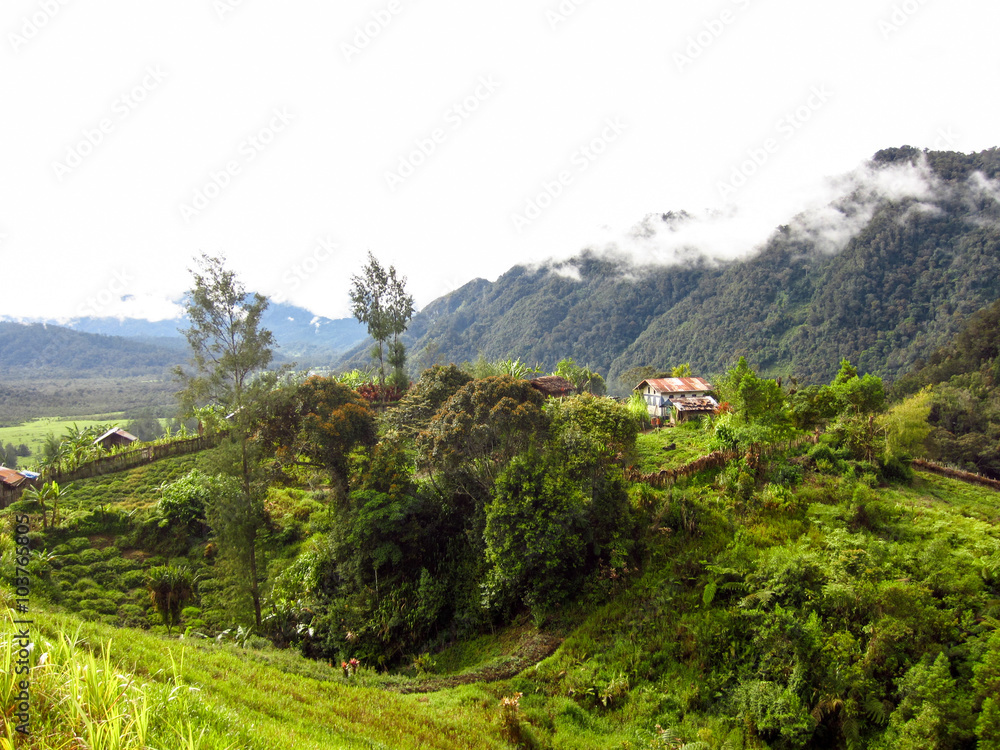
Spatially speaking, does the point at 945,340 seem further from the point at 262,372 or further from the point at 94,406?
the point at 94,406

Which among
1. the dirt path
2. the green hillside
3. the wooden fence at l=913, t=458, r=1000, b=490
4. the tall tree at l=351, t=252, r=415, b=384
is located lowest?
the dirt path

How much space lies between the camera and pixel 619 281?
547 feet

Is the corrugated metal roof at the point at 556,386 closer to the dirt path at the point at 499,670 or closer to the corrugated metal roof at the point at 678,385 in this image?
the corrugated metal roof at the point at 678,385

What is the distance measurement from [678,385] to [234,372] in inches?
1356

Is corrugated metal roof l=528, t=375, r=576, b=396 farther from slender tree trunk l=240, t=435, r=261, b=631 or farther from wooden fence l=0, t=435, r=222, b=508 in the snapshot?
slender tree trunk l=240, t=435, r=261, b=631

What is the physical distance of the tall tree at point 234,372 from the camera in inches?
498

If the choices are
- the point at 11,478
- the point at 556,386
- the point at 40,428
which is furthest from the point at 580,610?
the point at 40,428

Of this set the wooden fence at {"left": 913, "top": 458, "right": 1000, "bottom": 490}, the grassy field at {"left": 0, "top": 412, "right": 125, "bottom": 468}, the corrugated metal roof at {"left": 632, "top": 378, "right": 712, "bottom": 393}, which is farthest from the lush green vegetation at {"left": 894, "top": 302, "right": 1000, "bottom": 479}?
the grassy field at {"left": 0, "top": 412, "right": 125, "bottom": 468}

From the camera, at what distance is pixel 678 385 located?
39.0 metres

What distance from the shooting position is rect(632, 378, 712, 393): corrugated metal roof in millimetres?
Result: 38312

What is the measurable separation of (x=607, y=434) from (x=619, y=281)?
16183 centimetres

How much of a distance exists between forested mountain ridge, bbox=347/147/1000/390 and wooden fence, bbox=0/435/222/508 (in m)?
67.0

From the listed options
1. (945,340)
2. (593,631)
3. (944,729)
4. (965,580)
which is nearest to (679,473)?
(593,631)

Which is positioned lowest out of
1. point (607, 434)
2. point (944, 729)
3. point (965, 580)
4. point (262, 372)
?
point (944, 729)
